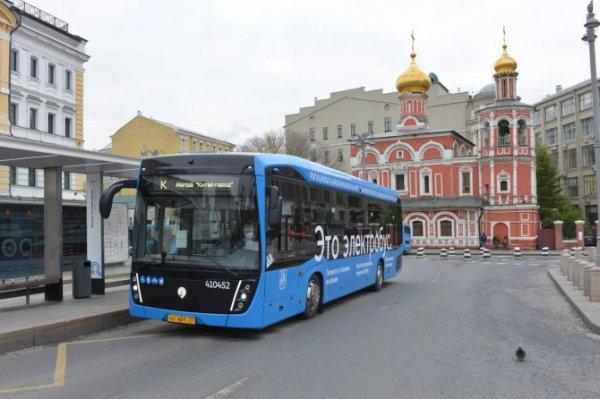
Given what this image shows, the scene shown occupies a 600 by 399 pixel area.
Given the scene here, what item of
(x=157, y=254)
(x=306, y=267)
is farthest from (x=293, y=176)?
(x=157, y=254)

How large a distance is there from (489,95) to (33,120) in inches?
2398

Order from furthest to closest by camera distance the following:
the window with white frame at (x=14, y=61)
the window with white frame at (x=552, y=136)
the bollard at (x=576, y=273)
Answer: the window with white frame at (x=552, y=136) < the window with white frame at (x=14, y=61) < the bollard at (x=576, y=273)

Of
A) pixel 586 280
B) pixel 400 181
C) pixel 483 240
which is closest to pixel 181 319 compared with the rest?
pixel 586 280

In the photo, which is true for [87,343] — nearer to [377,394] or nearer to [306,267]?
[306,267]

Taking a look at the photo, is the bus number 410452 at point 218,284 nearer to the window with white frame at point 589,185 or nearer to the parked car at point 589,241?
the parked car at point 589,241

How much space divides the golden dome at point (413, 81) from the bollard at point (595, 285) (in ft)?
154

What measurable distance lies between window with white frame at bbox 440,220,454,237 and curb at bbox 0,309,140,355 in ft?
147

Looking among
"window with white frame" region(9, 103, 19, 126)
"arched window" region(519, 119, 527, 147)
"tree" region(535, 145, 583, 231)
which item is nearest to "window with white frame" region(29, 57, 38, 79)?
"window with white frame" region(9, 103, 19, 126)

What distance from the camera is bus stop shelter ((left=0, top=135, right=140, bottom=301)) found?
409 inches

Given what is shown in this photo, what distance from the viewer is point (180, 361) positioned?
7582mm

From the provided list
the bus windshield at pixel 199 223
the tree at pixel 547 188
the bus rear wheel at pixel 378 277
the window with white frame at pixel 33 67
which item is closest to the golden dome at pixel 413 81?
the tree at pixel 547 188

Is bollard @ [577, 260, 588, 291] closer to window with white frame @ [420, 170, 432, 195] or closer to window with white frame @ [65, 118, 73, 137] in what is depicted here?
window with white frame @ [65, 118, 73, 137]

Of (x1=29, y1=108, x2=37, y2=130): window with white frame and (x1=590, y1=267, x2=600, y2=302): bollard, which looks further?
(x1=29, y1=108, x2=37, y2=130): window with white frame

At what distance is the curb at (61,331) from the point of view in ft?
27.2
